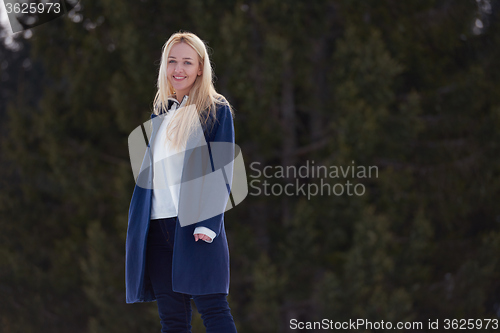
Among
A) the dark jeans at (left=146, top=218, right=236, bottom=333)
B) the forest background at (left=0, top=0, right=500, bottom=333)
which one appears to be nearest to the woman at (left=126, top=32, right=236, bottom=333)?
the dark jeans at (left=146, top=218, right=236, bottom=333)

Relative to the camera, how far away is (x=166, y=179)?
1723 millimetres

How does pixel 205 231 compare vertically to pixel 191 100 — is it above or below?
below

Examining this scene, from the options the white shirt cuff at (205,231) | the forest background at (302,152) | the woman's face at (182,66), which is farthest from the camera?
the forest background at (302,152)

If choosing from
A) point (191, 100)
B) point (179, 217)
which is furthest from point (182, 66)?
point (179, 217)

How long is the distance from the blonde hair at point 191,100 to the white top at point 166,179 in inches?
1.2

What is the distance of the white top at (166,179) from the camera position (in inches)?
66.8

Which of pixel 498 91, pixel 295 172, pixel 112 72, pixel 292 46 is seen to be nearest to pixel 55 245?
pixel 112 72

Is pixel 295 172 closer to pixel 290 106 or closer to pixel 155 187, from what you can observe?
pixel 290 106

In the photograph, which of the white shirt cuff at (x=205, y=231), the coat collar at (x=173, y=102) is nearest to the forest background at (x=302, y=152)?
the coat collar at (x=173, y=102)

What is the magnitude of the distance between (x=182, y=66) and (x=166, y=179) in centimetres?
36

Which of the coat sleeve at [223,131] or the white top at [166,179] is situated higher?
the coat sleeve at [223,131]

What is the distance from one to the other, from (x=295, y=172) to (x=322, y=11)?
168 cm

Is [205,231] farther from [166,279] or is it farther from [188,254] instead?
[166,279]

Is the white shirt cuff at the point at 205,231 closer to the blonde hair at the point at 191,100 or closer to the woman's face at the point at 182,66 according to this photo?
the blonde hair at the point at 191,100
